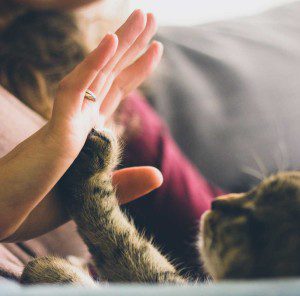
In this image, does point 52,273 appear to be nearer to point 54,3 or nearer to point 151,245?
point 151,245

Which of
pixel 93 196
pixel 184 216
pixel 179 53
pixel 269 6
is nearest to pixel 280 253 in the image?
pixel 93 196

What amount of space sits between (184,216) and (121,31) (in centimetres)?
38

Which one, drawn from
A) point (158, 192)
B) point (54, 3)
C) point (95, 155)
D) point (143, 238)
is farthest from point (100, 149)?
point (54, 3)

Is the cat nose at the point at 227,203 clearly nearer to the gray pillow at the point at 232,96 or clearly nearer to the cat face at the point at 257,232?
the cat face at the point at 257,232

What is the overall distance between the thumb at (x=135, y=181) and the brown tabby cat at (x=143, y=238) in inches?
0.9

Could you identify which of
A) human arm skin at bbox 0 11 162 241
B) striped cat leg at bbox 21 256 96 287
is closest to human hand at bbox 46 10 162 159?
human arm skin at bbox 0 11 162 241

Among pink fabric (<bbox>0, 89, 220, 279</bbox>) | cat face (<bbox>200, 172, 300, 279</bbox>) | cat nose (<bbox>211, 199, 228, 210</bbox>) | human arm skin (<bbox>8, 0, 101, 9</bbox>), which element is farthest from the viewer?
human arm skin (<bbox>8, 0, 101, 9</bbox>)

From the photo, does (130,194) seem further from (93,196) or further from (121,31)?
(121,31)

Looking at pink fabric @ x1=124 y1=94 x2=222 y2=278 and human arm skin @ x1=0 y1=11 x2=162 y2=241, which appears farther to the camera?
pink fabric @ x1=124 y1=94 x2=222 y2=278

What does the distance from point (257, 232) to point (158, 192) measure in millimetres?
386

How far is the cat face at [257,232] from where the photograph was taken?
1.32 ft

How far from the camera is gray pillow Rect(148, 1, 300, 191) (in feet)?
2.85

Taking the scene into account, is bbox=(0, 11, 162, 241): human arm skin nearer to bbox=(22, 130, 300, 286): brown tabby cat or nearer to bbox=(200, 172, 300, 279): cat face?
bbox=(22, 130, 300, 286): brown tabby cat

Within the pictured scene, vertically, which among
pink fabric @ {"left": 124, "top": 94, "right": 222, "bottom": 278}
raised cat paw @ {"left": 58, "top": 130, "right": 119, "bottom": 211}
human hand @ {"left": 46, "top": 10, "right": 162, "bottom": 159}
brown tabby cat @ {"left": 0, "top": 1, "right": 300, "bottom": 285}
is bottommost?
Answer: pink fabric @ {"left": 124, "top": 94, "right": 222, "bottom": 278}
